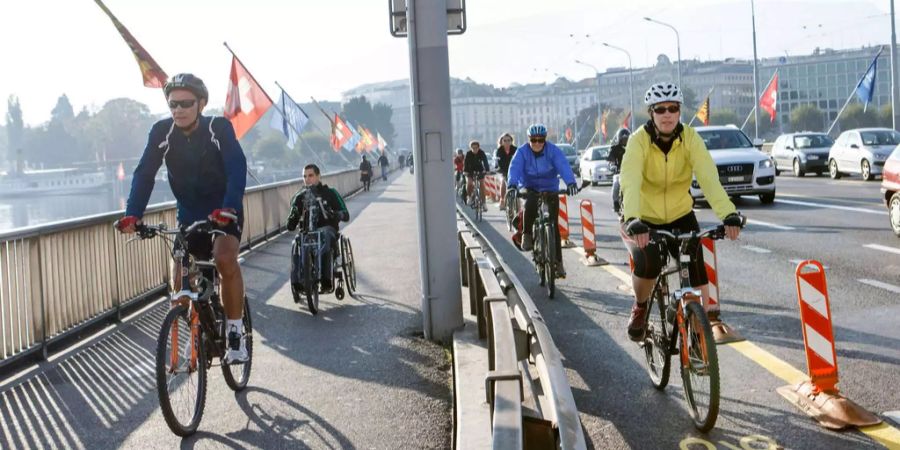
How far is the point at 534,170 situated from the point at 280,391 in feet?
18.6

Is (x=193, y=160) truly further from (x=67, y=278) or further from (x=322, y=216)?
(x=322, y=216)

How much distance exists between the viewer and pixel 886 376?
6.22 m

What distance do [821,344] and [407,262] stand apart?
10039 mm

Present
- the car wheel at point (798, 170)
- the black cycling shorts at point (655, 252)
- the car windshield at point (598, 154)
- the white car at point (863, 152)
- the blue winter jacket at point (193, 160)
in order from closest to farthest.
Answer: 1. the black cycling shorts at point (655, 252)
2. the blue winter jacket at point (193, 160)
3. the white car at point (863, 152)
4. the car wheel at point (798, 170)
5. the car windshield at point (598, 154)

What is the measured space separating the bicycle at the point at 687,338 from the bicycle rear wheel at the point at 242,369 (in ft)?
7.70

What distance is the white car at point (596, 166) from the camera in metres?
38.5

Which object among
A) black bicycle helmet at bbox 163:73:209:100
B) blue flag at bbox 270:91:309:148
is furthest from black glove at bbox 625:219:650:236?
blue flag at bbox 270:91:309:148

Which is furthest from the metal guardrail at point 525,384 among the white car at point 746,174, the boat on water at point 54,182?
the boat on water at point 54,182

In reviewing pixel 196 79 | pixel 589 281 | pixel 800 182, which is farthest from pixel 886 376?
pixel 800 182

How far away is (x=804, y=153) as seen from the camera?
3719 centimetres

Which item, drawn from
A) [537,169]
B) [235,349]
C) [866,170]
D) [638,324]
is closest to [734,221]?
[638,324]

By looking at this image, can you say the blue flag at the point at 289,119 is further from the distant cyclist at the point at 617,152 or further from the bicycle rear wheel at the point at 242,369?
the bicycle rear wheel at the point at 242,369

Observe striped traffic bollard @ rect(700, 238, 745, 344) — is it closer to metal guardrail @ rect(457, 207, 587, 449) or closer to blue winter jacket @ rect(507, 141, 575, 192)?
metal guardrail @ rect(457, 207, 587, 449)

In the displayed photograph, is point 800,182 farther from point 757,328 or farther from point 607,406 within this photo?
point 607,406
